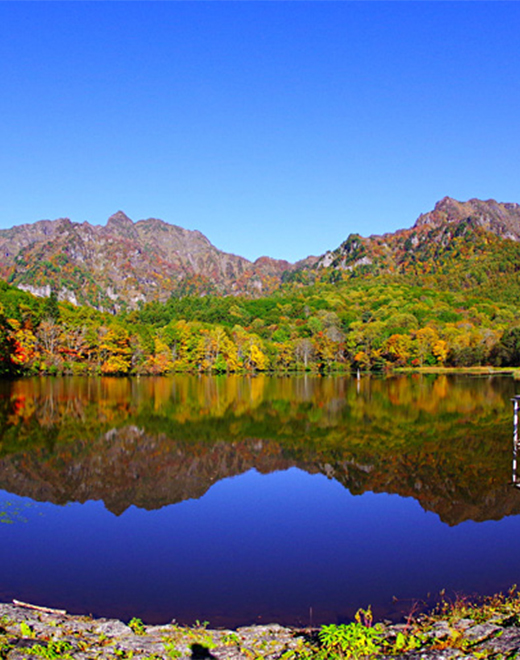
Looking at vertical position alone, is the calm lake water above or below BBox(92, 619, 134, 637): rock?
below

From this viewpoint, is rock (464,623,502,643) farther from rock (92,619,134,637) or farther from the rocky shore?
rock (92,619,134,637)

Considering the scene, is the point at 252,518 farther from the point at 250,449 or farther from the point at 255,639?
the point at 250,449

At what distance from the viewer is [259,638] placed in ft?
23.2

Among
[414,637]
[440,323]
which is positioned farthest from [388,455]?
[440,323]

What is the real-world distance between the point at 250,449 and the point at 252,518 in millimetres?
8292

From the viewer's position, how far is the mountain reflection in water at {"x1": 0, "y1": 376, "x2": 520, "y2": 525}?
49.8 ft

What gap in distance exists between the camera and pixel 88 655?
6.36 metres

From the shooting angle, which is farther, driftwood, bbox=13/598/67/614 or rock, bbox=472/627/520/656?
driftwood, bbox=13/598/67/614

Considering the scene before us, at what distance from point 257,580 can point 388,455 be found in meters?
11.4

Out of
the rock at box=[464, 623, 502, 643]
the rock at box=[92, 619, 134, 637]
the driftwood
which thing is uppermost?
the rock at box=[464, 623, 502, 643]

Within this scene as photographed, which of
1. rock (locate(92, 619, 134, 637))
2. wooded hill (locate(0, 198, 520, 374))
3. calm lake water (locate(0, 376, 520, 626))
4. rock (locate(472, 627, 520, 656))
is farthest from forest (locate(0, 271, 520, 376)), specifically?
rock (locate(472, 627, 520, 656))

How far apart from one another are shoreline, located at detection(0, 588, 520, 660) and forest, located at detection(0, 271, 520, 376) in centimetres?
5890

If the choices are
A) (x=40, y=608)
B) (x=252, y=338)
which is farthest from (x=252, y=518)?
(x=252, y=338)

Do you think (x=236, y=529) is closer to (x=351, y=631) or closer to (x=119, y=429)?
(x=351, y=631)
